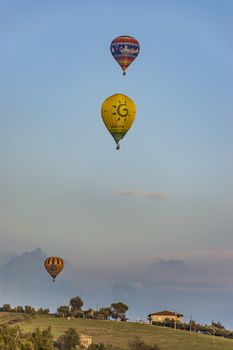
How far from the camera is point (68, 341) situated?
185250 mm

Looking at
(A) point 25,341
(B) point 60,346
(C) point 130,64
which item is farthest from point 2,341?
(C) point 130,64

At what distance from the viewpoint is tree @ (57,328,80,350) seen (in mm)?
181675

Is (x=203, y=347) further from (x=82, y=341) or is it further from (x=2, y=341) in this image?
(x=2, y=341)

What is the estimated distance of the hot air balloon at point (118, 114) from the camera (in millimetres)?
156000

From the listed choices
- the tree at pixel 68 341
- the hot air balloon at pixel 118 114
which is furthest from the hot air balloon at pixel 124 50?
the tree at pixel 68 341

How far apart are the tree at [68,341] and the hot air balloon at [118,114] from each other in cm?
4487

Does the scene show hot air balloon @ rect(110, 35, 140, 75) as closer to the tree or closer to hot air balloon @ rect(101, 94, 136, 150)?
hot air balloon @ rect(101, 94, 136, 150)

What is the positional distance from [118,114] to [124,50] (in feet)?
→ 38.2

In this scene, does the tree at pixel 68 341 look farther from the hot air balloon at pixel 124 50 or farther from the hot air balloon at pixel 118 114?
the hot air balloon at pixel 124 50

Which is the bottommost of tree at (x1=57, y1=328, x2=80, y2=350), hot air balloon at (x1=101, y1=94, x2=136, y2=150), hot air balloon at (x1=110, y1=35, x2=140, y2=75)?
tree at (x1=57, y1=328, x2=80, y2=350)

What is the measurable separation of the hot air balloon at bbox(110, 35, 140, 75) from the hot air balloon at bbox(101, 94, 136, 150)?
20.1ft

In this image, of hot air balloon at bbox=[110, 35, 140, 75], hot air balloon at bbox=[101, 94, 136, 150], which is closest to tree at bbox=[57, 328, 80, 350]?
hot air balloon at bbox=[101, 94, 136, 150]

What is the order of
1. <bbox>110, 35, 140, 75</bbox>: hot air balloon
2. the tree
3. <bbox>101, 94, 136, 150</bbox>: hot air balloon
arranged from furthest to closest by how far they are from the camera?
1. the tree
2. <bbox>110, 35, 140, 75</bbox>: hot air balloon
3. <bbox>101, 94, 136, 150</bbox>: hot air balloon

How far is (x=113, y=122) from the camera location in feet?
513
